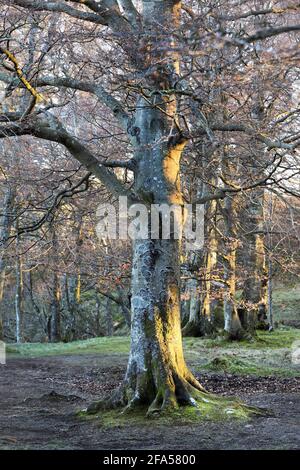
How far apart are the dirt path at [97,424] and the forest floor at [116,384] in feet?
0.04

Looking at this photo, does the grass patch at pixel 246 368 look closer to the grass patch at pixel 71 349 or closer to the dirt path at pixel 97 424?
the dirt path at pixel 97 424

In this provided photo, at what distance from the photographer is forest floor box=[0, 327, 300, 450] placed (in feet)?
20.7

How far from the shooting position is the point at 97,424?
7309 mm

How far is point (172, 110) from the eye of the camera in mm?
7992

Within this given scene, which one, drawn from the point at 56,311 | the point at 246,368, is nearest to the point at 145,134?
the point at 246,368

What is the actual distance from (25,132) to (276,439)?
4819 millimetres

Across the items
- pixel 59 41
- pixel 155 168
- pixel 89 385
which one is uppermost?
pixel 59 41

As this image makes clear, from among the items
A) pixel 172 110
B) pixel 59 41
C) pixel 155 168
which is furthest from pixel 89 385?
pixel 59 41

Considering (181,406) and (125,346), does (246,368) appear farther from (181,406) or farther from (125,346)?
(125,346)

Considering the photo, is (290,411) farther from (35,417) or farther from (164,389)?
(35,417)

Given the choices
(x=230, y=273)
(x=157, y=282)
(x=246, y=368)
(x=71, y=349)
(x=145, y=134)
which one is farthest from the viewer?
(x=71, y=349)

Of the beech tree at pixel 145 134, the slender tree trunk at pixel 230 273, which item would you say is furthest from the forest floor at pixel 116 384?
the beech tree at pixel 145 134

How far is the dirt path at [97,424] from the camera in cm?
616

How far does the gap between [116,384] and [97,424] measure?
13.3 feet
